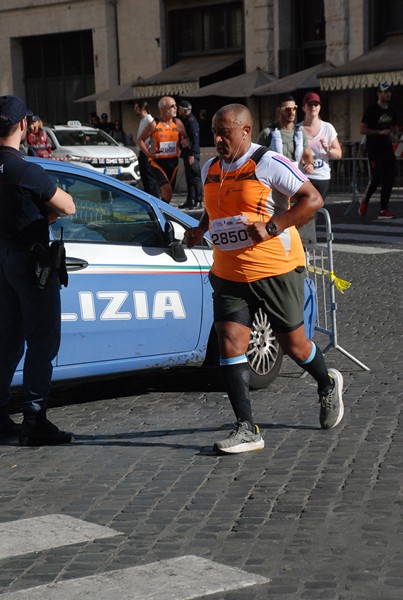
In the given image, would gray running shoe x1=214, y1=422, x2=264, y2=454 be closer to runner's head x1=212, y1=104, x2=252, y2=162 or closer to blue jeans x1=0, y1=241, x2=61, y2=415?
blue jeans x1=0, y1=241, x2=61, y2=415

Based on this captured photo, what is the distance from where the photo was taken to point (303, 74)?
33.5 meters

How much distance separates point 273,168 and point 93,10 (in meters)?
37.0

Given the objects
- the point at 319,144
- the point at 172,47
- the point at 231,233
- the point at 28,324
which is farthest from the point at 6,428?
the point at 172,47

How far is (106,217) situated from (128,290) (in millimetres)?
550

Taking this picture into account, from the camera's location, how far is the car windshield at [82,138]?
29.5 meters

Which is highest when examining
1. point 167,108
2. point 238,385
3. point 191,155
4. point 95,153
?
point 167,108

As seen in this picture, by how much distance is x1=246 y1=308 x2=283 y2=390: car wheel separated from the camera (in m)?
7.88

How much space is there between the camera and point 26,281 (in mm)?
6531

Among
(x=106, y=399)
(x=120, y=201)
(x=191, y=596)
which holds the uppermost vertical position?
A: (x=120, y=201)

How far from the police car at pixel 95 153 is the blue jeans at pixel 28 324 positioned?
68.2ft

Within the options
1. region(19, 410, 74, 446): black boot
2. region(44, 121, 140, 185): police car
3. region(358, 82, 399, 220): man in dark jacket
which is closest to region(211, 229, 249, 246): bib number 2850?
region(19, 410, 74, 446): black boot

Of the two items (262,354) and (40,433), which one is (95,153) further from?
(40,433)

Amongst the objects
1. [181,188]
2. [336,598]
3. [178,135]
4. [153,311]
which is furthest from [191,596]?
[181,188]

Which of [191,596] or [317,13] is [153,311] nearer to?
[191,596]
